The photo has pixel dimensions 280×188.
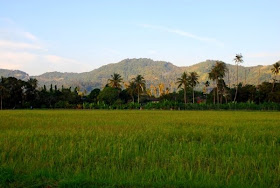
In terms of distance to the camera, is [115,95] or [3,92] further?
[115,95]

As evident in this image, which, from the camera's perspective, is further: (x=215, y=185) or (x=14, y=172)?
(x=14, y=172)

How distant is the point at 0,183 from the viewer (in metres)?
4.59

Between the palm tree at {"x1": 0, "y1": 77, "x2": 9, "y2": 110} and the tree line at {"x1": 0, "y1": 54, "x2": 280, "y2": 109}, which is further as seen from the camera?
the tree line at {"x1": 0, "y1": 54, "x2": 280, "y2": 109}

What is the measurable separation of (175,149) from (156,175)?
265 cm

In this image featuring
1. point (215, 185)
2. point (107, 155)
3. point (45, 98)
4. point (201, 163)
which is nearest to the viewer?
point (215, 185)

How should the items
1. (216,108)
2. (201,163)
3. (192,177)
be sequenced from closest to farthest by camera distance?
(192,177) → (201,163) → (216,108)

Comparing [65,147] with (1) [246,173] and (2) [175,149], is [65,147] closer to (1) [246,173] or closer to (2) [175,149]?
(2) [175,149]

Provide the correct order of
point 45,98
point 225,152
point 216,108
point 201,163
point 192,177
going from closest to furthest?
point 192,177, point 201,163, point 225,152, point 216,108, point 45,98

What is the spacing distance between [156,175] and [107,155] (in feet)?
6.93

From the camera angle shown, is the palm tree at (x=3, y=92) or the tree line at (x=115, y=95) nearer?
the palm tree at (x=3, y=92)

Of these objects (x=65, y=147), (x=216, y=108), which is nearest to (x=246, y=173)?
(x=65, y=147)

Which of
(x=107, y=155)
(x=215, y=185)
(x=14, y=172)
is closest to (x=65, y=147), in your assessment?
(x=107, y=155)

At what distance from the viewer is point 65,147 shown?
25.3 feet

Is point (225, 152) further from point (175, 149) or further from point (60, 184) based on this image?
point (60, 184)
